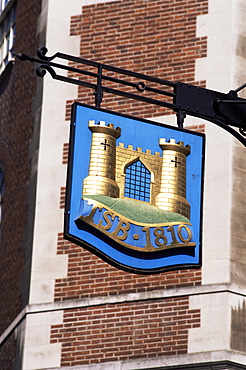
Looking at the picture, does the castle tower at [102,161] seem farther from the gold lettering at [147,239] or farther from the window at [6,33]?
the window at [6,33]

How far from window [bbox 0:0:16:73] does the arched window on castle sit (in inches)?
374

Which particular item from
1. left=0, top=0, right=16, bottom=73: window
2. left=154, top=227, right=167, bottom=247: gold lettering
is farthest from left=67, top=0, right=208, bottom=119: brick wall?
left=154, top=227, right=167, bottom=247: gold lettering

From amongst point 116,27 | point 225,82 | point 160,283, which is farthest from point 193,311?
point 116,27

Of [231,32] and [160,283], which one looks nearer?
[160,283]

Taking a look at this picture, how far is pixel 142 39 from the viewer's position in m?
14.7

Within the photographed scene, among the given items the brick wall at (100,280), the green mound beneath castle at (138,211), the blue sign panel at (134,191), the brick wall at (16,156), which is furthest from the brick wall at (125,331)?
the green mound beneath castle at (138,211)

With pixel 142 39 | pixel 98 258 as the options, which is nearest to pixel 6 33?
pixel 142 39

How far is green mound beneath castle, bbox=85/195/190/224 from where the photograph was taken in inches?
314

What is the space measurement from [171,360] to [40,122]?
4106 millimetres

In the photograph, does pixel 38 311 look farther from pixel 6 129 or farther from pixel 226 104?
pixel 226 104

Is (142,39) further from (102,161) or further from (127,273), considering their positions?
(102,161)

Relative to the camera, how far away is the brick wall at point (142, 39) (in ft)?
47.1

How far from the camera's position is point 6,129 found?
1683 cm

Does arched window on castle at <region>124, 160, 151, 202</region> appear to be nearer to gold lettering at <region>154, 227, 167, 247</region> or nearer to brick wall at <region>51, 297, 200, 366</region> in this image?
gold lettering at <region>154, 227, 167, 247</region>
